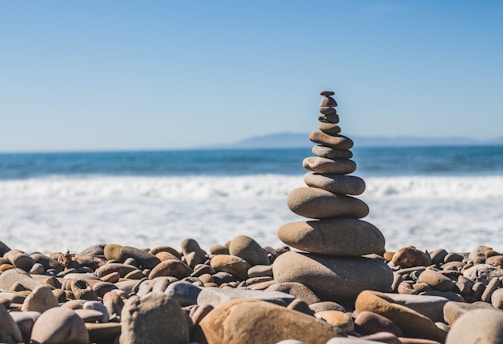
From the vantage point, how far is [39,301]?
419 cm

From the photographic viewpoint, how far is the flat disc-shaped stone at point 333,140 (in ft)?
17.3

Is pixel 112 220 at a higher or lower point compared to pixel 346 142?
lower

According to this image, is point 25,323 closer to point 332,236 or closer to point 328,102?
point 332,236

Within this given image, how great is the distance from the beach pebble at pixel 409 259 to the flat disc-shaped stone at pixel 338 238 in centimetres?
164

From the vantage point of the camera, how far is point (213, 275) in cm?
606

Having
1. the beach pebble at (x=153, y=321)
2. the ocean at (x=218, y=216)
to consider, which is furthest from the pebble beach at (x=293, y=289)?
the ocean at (x=218, y=216)

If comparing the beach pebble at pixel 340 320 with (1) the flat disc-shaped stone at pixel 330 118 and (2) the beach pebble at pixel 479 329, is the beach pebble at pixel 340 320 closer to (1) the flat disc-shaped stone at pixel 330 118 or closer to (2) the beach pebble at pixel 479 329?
(2) the beach pebble at pixel 479 329

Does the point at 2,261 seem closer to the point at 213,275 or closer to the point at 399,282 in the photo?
the point at 213,275

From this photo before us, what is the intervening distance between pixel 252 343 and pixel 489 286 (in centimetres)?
297

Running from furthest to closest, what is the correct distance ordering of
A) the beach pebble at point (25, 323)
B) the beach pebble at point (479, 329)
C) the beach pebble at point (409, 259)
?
the beach pebble at point (409, 259) → the beach pebble at point (25, 323) → the beach pebble at point (479, 329)

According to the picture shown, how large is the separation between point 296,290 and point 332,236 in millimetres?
572

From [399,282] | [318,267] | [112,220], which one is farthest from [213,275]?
[112,220]

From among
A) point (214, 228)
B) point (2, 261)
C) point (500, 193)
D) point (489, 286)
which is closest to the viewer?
point (489, 286)

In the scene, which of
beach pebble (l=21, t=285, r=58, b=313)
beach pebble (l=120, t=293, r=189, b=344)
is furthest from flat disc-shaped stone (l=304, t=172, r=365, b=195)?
beach pebble (l=21, t=285, r=58, b=313)
